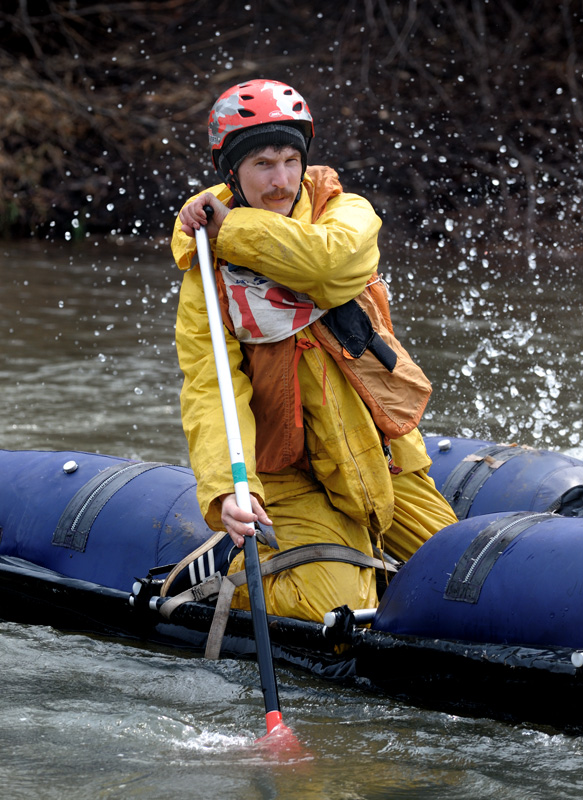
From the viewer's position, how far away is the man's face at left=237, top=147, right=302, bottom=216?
3369 mm

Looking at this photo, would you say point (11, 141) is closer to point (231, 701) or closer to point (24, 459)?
point (24, 459)

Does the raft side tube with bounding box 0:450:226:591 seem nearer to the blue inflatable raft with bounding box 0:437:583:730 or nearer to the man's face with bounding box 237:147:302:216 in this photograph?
the blue inflatable raft with bounding box 0:437:583:730

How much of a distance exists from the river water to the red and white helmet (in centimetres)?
165

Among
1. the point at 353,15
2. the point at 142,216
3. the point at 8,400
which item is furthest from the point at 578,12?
the point at 8,400

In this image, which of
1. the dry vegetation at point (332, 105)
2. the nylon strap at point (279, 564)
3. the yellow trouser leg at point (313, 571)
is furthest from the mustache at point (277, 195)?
the dry vegetation at point (332, 105)

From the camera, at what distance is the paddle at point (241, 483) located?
123 inches

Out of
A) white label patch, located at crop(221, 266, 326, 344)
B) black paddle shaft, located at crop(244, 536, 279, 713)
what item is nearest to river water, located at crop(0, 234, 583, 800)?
black paddle shaft, located at crop(244, 536, 279, 713)

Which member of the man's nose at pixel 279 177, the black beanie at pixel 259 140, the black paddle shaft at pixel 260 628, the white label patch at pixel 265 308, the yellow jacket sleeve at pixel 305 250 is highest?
the black beanie at pixel 259 140

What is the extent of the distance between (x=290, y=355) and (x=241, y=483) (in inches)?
17.2

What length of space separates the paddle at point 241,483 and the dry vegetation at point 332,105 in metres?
8.92

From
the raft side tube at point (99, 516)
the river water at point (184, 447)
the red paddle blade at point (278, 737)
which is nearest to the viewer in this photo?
the river water at point (184, 447)

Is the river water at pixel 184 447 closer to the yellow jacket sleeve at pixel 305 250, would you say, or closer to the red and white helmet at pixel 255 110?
the yellow jacket sleeve at pixel 305 250

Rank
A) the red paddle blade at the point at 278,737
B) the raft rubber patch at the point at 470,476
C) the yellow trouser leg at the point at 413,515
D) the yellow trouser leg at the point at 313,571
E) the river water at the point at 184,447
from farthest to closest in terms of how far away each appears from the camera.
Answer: the raft rubber patch at the point at 470,476, the yellow trouser leg at the point at 413,515, the yellow trouser leg at the point at 313,571, the red paddle blade at the point at 278,737, the river water at the point at 184,447

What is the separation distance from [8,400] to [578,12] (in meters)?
9.97
